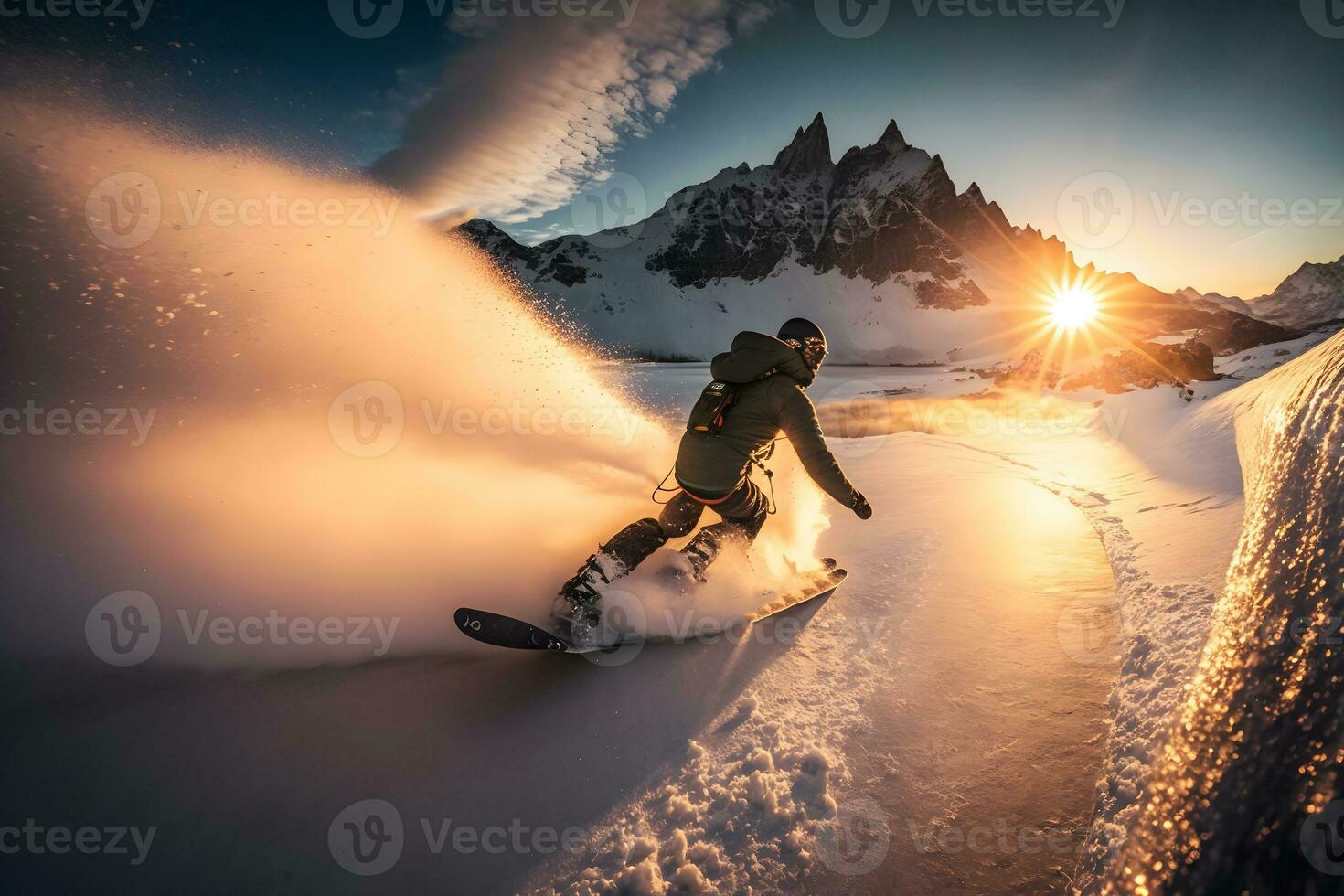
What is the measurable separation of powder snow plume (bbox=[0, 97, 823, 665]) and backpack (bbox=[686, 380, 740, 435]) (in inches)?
62.1

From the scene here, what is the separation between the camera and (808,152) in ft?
464

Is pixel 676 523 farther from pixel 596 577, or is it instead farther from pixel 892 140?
pixel 892 140

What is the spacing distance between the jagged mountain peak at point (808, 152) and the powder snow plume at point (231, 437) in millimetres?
163812

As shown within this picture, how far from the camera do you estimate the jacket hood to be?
3.87m

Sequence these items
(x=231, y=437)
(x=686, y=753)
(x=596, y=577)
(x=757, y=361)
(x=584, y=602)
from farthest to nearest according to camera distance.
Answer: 1. (x=231, y=437)
2. (x=757, y=361)
3. (x=596, y=577)
4. (x=584, y=602)
5. (x=686, y=753)

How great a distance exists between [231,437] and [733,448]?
13.8ft

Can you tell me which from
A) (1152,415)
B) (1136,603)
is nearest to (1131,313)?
(1152,415)

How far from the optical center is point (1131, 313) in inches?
5167

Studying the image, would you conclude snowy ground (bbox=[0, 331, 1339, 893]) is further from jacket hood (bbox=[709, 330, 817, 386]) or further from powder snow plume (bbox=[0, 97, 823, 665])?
jacket hood (bbox=[709, 330, 817, 386])

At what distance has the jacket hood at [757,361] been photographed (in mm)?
3869

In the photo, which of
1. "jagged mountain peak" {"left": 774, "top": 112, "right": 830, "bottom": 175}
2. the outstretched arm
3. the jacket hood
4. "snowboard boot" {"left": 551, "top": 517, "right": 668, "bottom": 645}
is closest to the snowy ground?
"snowboard boot" {"left": 551, "top": 517, "right": 668, "bottom": 645}

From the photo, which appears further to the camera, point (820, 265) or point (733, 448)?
point (820, 265)

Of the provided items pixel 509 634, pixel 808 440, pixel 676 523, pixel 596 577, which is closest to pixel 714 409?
pixel 808 440

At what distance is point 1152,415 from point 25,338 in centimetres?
1706
